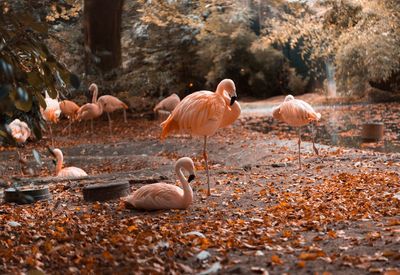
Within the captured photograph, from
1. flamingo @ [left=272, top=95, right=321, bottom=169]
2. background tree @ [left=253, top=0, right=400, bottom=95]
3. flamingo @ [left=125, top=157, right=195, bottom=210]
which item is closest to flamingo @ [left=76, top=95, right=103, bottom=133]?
flamingo @ [left=272, top=95, right=321, bottom=169]

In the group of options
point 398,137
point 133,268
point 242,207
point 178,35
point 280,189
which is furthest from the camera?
point 178,35

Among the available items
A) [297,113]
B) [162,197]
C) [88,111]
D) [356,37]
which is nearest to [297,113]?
[297,113]

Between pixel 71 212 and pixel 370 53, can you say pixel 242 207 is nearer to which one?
pixel 71 212

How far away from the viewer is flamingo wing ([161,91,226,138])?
19.7ft

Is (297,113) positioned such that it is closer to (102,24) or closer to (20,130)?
(20,130)

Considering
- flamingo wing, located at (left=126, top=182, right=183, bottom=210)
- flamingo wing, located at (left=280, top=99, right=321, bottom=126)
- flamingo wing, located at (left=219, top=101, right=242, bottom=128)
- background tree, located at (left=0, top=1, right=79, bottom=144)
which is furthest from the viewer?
flamingo wing, located at (left=280, top=99, right=321, bottom=126)

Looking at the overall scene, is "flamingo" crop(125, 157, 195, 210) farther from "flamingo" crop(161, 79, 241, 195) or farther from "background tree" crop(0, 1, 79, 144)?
"background tree" crop(0, 1, 79, 144)

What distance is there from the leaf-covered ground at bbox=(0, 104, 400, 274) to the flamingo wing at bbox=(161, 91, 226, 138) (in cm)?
65

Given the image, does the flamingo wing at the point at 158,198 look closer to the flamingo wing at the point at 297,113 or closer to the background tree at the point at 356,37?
the flamingo wing at the point at 297,113

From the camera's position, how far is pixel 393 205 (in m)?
5.00

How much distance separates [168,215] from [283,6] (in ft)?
73.5

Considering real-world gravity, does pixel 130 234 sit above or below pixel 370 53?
below

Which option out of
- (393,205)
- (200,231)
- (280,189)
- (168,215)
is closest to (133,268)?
(200,231)

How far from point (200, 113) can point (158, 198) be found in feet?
4.00
